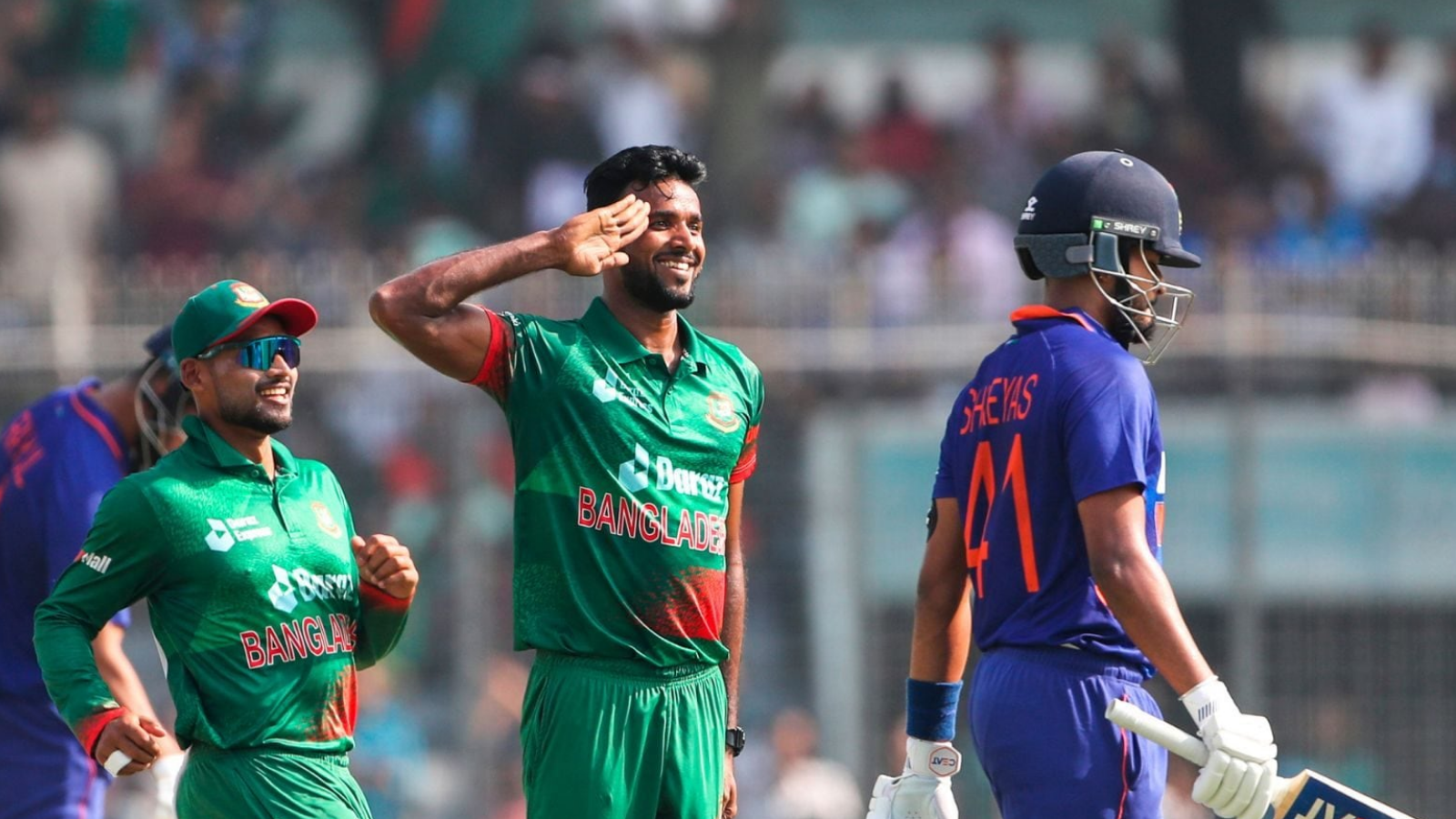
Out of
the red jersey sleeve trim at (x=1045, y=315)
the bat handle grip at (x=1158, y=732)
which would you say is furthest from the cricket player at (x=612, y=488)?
the bat handle grip at (x=1158, y=732)

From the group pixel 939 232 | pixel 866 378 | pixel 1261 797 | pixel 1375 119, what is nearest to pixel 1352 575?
pixel 866 378

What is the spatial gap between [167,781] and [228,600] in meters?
1.42

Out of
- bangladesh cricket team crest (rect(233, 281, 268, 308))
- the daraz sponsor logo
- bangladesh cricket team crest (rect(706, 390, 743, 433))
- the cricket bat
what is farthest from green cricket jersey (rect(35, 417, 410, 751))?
the cricket bat

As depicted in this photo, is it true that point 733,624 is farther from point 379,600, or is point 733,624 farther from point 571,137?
point 571,137

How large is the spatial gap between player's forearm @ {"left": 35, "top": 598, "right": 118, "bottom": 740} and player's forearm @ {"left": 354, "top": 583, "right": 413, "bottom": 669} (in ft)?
2.21

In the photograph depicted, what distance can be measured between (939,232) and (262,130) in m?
5.34

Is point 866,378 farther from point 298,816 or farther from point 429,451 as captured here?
point 298,816

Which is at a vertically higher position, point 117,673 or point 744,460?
point 744,460

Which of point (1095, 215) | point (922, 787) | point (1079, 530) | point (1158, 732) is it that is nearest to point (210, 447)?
point (922, 787)

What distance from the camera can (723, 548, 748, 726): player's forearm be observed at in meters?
5.99

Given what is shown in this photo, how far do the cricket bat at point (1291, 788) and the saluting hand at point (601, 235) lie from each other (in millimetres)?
1649

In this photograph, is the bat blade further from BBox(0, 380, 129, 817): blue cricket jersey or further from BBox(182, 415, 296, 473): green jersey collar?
BBox(0, 380, 129, 817): blue cricket jersey

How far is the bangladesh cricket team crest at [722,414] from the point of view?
5.87 metres

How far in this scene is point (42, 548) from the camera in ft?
21.8
